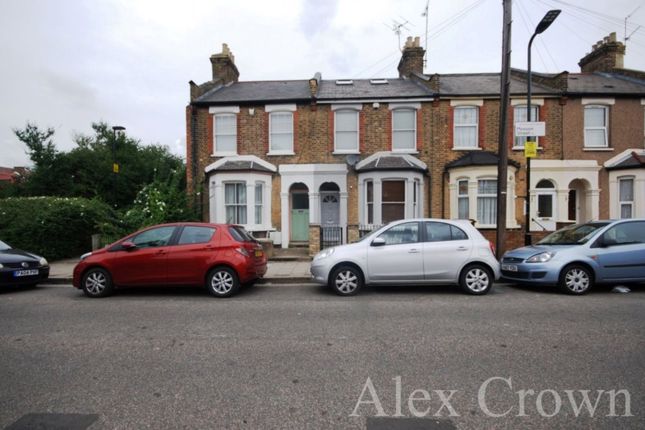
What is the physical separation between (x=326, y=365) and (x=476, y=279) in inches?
177

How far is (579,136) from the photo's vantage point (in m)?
13.8

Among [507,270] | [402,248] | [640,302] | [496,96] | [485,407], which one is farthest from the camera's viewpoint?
[496,96]

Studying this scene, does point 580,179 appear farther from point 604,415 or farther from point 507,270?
point 604,415

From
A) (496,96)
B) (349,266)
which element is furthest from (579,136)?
(349,266)

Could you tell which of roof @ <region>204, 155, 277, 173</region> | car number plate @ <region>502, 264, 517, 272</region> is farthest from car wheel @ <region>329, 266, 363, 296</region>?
roof @ <region>204, 155, 277, 173</region>

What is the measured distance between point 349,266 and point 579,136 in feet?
43.9

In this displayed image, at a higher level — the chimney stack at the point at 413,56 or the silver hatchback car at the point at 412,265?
the chimney stack at the point at 413,56

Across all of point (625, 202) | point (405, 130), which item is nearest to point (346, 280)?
point (405, 130)

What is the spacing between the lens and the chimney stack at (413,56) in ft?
52.7

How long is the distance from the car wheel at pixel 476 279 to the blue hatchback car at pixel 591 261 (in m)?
0.98

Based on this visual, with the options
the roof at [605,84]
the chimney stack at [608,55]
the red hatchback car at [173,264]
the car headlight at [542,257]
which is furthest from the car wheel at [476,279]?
the chimney stack at [608,55]

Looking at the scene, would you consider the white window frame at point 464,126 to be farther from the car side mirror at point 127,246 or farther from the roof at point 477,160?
the car side mirror at point 127,246

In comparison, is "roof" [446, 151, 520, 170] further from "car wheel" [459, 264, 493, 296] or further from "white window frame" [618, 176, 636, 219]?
"car wheel" [459, 264, 493, 296]

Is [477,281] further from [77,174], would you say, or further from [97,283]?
[77,174]
